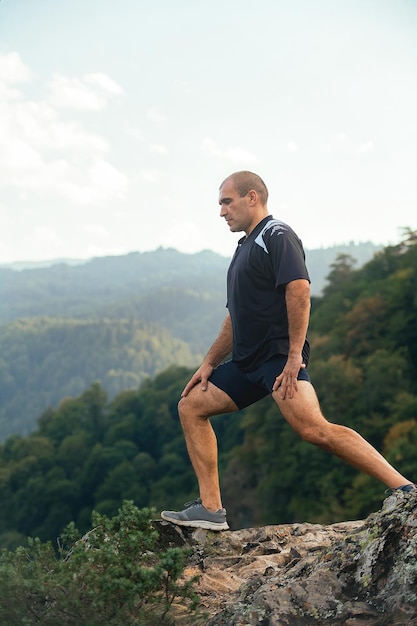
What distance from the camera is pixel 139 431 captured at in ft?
316

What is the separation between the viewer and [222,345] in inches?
224

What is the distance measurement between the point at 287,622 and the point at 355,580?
0.39 meters

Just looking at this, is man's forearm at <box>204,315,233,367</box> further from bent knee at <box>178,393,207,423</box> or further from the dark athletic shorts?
bent knee at <box>178,393,207,423</box>

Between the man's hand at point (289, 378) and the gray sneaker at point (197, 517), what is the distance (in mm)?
1262

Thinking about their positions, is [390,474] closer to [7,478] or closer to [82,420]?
[7,478]

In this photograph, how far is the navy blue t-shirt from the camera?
4.97 m

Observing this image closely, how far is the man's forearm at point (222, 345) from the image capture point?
5641 millimetres

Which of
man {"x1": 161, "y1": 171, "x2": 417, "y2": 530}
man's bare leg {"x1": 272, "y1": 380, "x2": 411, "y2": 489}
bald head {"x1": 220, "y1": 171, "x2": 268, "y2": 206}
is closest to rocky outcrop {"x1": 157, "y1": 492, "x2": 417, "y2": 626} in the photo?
man's bare leg {"x1": 272, "y1": 380, "x2": 411, "y2": 489}

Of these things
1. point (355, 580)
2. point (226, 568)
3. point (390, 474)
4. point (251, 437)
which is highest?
point (390, 474)

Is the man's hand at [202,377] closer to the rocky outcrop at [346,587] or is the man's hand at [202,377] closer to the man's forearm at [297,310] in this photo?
the man's forearm at [297,310]

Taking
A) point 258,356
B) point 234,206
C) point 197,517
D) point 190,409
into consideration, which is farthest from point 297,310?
point 197,517

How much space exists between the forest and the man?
28591mm

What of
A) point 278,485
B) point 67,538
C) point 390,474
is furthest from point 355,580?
point 278,485

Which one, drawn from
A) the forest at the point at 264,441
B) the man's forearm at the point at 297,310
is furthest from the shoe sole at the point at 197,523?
the forest at the point at 264,441
